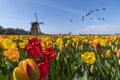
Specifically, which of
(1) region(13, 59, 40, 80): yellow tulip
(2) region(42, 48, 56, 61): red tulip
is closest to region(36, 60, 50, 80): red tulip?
(1) region(13, 59, 40, 80): yellow tulip

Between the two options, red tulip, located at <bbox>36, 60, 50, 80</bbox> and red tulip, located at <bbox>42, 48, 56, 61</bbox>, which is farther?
red tulip, located at <bbox>42, 48, 56, 61</bbox>

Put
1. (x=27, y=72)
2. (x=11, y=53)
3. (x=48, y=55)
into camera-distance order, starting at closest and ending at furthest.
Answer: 1. (x=27, y=72)
2. (x=48, y=55)
3. (x=11, y=53)

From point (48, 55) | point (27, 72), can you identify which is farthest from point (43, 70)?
point (48, 55)

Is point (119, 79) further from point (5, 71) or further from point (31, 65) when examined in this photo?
point (31, 65)

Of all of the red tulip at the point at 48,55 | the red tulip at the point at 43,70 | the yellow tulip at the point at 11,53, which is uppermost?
the red tulip at the point at 43,70

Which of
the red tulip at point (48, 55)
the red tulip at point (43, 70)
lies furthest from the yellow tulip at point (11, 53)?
the red tulip at point (43, 70)

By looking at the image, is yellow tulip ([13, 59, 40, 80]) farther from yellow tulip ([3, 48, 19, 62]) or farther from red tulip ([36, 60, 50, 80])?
yellow tulip ([3, 48, 19, 62])

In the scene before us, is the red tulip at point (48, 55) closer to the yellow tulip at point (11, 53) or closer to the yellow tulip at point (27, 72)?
the yellow tulip at point (11, 53)

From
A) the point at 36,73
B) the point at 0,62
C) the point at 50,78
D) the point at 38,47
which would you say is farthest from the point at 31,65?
the point at 0,62

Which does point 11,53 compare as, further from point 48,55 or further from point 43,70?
point 43,70

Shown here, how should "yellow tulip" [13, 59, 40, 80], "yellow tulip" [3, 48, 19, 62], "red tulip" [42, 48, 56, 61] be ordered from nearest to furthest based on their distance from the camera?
"yellow tulip" [13, 59, 40, 80], "red tulip" [42, 48, 56, 61], "yellow tulip" [3, 48, 19, 62]

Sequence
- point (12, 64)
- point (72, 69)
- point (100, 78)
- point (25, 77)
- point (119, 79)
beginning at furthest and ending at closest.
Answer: point (12, 64)
point (72, 69)
point (100, 78)
point (119, 79)
point (25, 77)

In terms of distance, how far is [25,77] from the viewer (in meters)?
1.17

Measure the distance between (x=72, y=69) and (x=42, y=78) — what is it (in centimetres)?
235
